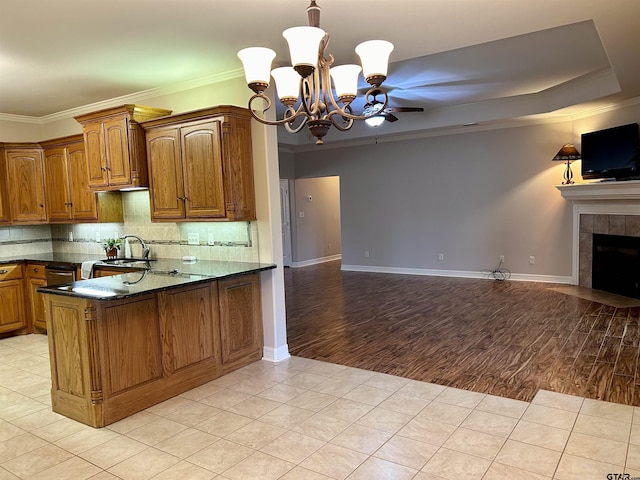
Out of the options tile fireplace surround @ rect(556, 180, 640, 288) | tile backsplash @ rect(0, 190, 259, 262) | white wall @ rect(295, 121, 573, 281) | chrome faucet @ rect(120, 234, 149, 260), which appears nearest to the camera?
tile backsplash @ rect(0, 190, 259, 262)

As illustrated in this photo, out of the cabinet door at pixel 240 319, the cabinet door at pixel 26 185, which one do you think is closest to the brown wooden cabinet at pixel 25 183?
the cabinet door at pixel 26 185

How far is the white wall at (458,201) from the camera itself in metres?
7.14

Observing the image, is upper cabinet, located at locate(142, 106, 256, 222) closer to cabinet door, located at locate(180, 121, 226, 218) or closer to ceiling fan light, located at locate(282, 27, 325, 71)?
cabinet door, located at locate(180, 121, 226, 218)

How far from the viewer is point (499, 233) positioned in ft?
25.0

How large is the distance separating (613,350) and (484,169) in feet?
13.9

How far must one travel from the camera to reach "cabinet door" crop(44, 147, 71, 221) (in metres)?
5.19

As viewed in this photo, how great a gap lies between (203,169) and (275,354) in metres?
1.76

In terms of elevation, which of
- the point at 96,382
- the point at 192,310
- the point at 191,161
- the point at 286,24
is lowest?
the point at 96,382

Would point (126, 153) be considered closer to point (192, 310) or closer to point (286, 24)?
point (192, 310)

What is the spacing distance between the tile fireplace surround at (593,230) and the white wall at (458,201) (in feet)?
0.78

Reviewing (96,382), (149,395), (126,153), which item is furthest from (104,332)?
(126,153)

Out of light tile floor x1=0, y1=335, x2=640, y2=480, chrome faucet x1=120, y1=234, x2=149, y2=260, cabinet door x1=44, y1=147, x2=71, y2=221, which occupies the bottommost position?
light tile floor x1=0, y1=335, x2=640, y2=480

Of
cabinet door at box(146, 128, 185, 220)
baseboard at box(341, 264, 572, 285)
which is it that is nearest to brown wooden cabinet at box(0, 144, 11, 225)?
cabinet door at box(146, 128, 185, 220)

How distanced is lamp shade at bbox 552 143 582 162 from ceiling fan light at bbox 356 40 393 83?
17.4ft
